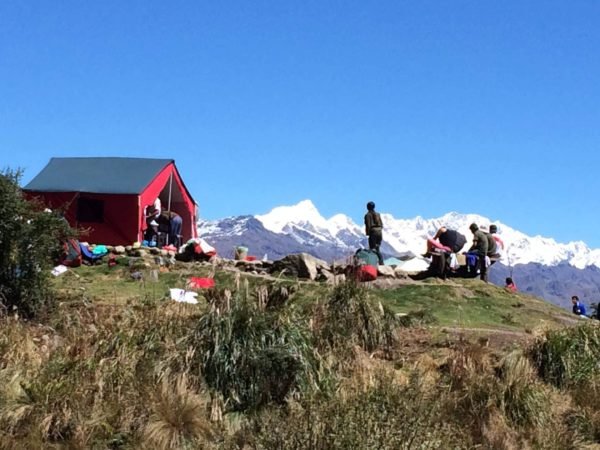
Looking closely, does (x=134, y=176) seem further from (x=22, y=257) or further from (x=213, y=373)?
(x=213, y=373)

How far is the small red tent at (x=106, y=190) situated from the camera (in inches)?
1220

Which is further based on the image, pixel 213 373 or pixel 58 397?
pixel 213 373

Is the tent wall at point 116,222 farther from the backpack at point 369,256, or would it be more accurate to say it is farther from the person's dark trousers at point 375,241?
the backpack at point 369,256

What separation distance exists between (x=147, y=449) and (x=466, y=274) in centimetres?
1563

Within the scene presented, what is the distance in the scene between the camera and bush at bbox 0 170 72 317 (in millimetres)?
15586

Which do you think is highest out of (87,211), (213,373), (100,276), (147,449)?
(87,211)

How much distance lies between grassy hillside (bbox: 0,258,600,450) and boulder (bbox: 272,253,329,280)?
6.30 m

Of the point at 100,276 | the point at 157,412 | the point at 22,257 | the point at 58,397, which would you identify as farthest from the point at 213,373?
the point at 100,276

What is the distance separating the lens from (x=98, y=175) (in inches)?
1284


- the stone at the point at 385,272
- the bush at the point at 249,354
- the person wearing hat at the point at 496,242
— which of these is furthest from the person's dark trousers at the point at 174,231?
the bush at the point at 249,354

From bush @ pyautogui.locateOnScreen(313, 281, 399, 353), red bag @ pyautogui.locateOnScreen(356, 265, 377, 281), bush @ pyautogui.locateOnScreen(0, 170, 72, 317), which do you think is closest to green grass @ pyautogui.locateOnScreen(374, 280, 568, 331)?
red bag @ pyautogui.locateOnScreen(356, 265, 377, 281)

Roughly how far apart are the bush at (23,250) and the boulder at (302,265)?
7.65 metres

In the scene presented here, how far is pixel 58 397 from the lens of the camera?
1175 centimetres

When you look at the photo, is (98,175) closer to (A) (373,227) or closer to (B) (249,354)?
(A) (373,227)
